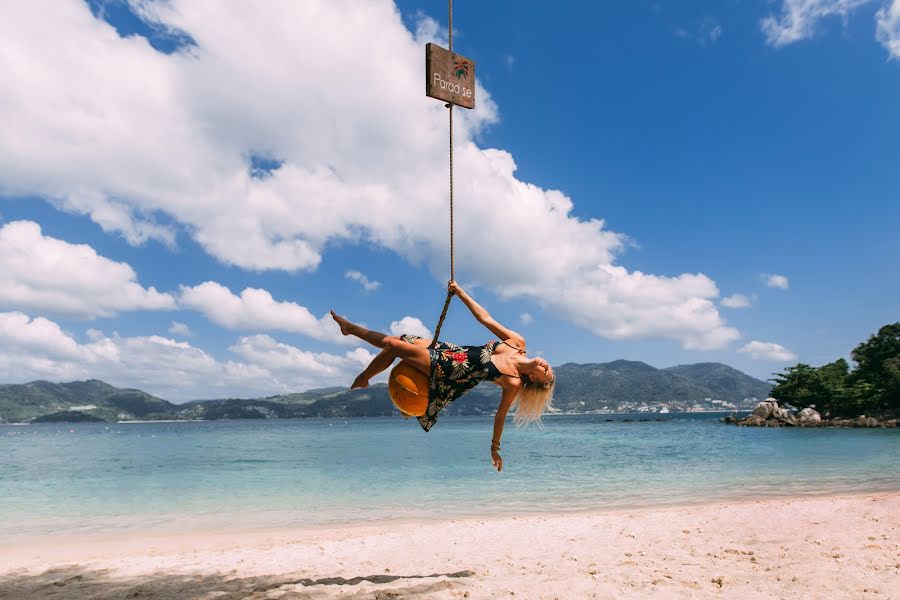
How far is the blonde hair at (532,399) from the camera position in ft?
19.9

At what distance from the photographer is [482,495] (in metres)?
16.6

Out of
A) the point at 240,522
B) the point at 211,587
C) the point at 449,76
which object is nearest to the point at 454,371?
the point at 449,76

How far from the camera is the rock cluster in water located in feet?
189

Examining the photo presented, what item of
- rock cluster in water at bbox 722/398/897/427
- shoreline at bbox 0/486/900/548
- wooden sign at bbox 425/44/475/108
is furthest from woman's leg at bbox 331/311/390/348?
rock cluster in water at bbox 722/398/897/427

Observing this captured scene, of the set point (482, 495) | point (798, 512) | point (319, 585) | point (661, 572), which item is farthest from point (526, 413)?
point (482, 495)

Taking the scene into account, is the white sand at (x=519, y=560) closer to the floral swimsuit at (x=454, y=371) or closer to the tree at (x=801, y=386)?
the floral swimsuit at (x=454, y=371)

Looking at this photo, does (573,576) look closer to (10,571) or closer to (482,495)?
(10,571)

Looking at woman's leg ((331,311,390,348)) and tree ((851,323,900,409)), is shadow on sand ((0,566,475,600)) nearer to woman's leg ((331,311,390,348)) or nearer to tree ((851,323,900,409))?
woman's leg ((331,311,390,348))

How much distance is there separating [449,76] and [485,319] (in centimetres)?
264

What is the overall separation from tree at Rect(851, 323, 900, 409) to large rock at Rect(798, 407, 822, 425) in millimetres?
6084

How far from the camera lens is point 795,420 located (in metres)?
64.2

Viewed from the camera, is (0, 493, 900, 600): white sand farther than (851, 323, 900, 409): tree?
No

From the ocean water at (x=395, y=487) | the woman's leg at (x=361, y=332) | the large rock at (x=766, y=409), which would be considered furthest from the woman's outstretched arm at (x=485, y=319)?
the large rock at (x=766, y=409)

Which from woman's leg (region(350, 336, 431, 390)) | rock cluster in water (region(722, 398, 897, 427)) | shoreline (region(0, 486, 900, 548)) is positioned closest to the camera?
woman's leg (region(350, 336, 431, 390))
